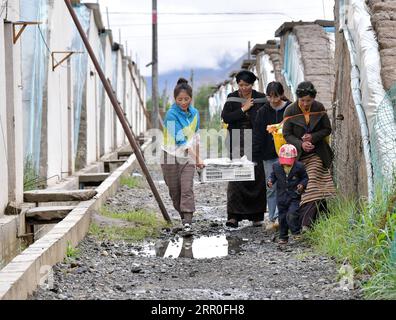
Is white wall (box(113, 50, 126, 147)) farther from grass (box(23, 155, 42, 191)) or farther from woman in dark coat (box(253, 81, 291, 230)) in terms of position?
woman in dark coat (box(253, 81, 291, 230))

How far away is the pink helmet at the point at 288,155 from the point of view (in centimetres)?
727

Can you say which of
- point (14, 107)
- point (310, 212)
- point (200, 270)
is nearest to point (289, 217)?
point (310, 212)

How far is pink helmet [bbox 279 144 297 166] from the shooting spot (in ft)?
23.9

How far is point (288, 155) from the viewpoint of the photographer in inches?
286

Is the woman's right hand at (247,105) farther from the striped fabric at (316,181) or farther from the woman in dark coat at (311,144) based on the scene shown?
the striped fabric at (316,181)

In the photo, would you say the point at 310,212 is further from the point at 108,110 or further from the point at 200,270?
the point at 108,110

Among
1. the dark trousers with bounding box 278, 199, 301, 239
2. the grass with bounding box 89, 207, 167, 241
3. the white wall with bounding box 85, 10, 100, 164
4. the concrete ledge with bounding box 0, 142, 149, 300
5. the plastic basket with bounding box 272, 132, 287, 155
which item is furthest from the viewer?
the white wall with bounding box 85, 10, 100, 164

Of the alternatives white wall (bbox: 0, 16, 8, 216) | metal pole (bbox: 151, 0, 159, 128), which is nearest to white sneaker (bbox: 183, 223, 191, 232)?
white wall (bbox: 0, 16, 8, 216)

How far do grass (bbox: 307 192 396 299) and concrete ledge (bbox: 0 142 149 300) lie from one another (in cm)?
224

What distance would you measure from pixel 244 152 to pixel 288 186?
167 centimetres
